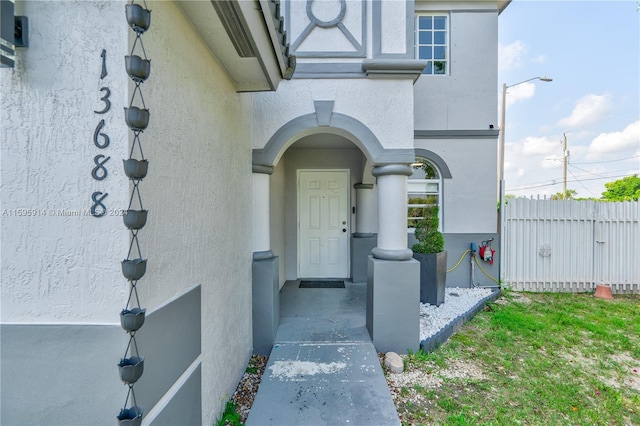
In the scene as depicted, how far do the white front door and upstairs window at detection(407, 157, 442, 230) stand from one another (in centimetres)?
153

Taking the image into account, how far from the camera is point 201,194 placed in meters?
2.22

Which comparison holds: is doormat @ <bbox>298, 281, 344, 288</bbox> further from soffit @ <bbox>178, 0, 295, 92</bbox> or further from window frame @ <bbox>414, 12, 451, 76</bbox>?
window frame @ <bbox>414, 12, 451, 76</bbox>

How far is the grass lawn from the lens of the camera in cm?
273

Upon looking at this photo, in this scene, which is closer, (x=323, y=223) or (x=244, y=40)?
(x=244, y=40)

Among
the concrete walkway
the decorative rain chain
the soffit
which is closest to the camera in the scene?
the decorative rain chain

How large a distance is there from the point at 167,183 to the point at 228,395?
2.24 meters

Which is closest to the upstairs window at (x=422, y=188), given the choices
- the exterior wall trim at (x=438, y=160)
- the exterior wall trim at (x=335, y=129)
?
the exterior wall trim at (x=438, y=160)

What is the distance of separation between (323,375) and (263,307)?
1.16 m

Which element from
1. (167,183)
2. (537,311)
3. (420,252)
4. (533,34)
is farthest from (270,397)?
(533,34)

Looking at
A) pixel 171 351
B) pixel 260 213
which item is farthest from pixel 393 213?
pixel 171 351

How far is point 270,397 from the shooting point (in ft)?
8.66

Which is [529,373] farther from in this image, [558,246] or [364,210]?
Result: [558,246]

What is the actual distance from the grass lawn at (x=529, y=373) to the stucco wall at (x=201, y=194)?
1.86 m

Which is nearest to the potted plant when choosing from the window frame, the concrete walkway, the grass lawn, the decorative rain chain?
the grass lawn
